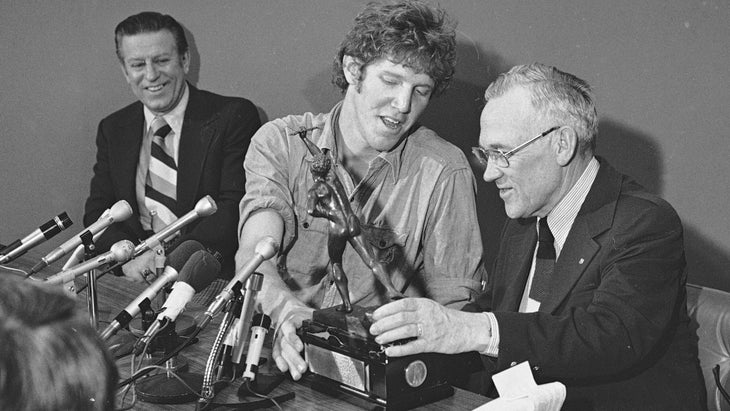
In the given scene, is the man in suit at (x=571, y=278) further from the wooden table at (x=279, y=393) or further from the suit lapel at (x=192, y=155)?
the suit lapel at (x=192, y=155)

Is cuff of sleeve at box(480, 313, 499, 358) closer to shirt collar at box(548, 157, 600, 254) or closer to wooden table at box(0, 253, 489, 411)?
wooden table at box(0, 253, 489, 411)

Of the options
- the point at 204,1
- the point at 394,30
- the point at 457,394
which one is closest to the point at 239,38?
the point at 204,1

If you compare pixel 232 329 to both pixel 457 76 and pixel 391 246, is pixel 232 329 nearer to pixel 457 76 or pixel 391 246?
pixel 391 246

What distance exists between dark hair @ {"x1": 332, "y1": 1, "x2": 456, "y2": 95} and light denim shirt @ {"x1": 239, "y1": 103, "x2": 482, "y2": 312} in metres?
0.25

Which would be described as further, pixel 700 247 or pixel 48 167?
pixel 48 167

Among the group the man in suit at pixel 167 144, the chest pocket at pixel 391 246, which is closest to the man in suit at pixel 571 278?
the chest pocket at pixel 391 246

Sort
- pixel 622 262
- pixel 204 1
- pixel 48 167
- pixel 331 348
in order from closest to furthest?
pixel 331 348
pixel 622 262
pixel 204 1
pixel 48 167

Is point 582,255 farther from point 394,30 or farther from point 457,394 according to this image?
point 394,30

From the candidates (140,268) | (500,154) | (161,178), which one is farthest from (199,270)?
(161,178)

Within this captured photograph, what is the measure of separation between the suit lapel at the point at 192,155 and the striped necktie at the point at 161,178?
63 mm

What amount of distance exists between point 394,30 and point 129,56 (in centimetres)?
156

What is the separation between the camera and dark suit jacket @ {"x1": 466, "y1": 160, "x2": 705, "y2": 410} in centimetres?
190

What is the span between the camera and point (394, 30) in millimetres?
2572

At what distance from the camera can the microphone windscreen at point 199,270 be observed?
5.77 feet
